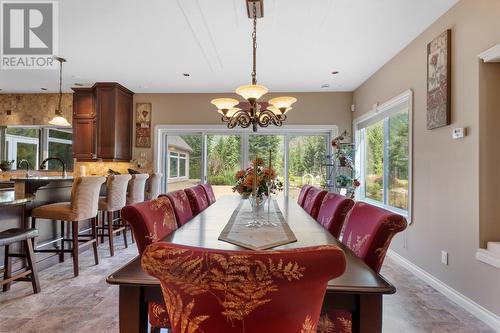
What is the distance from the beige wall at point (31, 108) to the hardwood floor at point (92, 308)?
4041mm

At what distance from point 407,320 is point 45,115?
277 inches

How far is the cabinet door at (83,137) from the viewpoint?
17.4 feet

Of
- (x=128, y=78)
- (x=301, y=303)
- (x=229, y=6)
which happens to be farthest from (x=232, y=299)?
(x=128, y=78)

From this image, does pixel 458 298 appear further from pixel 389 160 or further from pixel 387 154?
pixel 387 154

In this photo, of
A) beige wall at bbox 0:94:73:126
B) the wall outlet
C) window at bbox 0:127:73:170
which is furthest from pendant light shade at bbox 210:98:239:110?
window at bbox 0:127:73:170

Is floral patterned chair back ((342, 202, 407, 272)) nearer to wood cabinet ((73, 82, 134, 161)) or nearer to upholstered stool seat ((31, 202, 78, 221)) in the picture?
upholstered stool seat ((31, 202, 78, 221))

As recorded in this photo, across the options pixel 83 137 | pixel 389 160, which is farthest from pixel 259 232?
pixel 83 137

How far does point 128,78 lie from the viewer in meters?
4.86

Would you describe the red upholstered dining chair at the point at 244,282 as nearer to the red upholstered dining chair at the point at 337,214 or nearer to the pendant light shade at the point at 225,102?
the red upholstered dining chair at the point at 337,214

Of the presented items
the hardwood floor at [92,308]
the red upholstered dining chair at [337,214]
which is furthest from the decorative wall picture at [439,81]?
the hardwood floor at [92,308]

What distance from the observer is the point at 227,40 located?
3.37 metres

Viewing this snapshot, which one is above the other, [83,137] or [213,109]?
[213,109]

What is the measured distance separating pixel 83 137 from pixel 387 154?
5436 mm

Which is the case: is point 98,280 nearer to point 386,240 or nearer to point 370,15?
point 386,240
